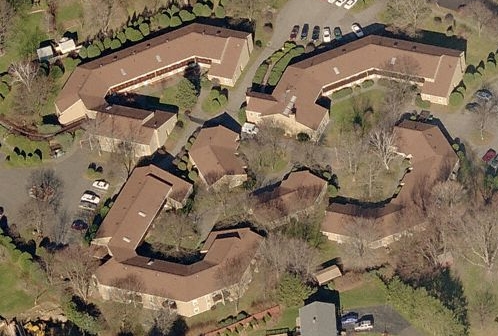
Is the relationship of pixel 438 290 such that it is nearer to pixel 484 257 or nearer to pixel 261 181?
pixel 484 257

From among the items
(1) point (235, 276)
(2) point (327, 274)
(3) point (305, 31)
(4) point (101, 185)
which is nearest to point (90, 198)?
(4) point (101, 185)

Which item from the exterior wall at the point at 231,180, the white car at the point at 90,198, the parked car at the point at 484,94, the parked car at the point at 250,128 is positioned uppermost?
the parked car at the point at 484,94

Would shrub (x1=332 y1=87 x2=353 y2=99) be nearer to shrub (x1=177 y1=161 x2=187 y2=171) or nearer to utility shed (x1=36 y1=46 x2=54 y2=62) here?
shrub (x1=177 y1=161 x2=187 y2=171)

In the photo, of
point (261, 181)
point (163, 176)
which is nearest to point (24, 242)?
point (163, 176)

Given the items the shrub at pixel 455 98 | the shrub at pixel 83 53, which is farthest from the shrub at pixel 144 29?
the shrub at pixel 455 98

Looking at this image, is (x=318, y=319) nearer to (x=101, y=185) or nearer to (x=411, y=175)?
(x=411, y=175)

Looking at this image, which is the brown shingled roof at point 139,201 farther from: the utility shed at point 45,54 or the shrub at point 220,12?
the shrub at point 220,12
